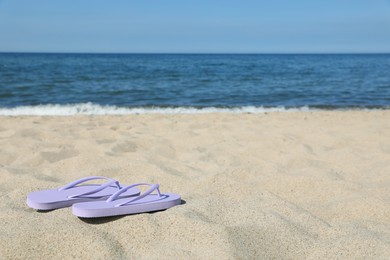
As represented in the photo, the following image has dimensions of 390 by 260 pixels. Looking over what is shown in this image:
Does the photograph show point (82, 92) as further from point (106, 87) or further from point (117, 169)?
point (117, 169)

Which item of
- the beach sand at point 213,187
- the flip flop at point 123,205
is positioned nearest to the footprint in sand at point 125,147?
the beach sand at point 213,187

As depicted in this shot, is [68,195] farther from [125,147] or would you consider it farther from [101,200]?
[125,147]

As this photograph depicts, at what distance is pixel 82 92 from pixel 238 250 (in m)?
9.68

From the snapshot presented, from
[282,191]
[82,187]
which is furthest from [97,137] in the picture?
[282,191]

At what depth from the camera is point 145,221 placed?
1.95 metres

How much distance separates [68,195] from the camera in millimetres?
2332

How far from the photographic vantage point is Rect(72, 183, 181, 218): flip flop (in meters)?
2.02

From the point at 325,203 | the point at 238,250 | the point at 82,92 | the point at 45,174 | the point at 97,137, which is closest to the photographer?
the point at 238,250

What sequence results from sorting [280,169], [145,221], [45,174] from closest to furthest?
[145,221] → [45,174] → [280,169]

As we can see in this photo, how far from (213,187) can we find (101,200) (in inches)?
28.9

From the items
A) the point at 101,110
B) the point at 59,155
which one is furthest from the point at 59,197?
the point at 101,110

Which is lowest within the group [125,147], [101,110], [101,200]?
[101,110]

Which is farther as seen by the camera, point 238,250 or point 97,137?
point 97,137

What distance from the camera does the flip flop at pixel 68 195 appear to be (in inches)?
86.4
